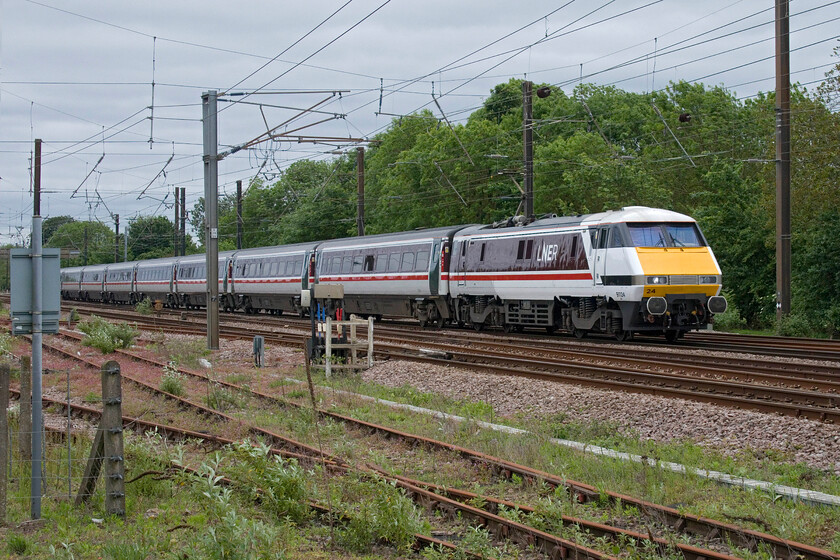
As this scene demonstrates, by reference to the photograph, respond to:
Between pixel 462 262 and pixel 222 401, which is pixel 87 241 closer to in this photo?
pixel 462 262

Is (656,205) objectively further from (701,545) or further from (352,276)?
(701,545)

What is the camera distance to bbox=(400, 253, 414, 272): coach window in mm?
28844

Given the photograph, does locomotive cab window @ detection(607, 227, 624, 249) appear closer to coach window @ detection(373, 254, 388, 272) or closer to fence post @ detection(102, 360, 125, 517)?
coach window @ detection(373, 254, 388, 272)

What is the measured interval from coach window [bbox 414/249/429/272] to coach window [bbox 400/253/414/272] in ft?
1.06

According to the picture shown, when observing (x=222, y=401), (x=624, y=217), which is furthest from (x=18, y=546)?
(x=624, y=217)

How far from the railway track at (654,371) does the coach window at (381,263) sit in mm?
6287

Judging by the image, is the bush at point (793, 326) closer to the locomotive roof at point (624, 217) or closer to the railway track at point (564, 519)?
the locomotive roof at point (624, 217)

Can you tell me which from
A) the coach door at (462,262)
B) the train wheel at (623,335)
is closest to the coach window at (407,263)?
the coach door at (462,262)

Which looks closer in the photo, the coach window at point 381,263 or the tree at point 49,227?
the coach window at point 381,263

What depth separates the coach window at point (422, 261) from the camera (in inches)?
1104

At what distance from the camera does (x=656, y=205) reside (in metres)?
36.2

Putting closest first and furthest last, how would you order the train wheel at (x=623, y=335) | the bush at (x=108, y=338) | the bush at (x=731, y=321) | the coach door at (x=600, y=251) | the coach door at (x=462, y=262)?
1. the coach door at (x=600, y=251)
2. the train wheel at (x=623, y=335)
3. the bush at (x=108, y=338)
4. the coach door at (x=462, y=262)
5. the bush at (x=731, y=321)

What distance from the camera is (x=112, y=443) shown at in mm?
7516

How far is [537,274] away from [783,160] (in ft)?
25.5
